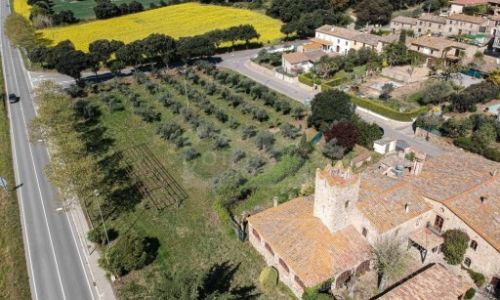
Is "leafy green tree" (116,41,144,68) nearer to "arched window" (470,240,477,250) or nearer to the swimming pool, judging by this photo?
the swimming pool

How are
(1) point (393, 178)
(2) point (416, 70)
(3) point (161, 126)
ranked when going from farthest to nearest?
(2) point (416, 70)
(3) point (161, 126)
(1) point (393, 178)

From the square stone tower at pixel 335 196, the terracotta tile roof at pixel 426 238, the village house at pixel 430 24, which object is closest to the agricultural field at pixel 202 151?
the square stone tower at pixel 335 196

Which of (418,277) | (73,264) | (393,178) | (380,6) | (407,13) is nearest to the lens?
(418,277)

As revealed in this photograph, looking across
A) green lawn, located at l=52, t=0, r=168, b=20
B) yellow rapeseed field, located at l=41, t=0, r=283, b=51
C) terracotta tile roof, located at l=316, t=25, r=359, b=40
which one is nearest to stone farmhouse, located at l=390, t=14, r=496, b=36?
terracotta tile roof, located at l=316, t=25, r=359, b=40

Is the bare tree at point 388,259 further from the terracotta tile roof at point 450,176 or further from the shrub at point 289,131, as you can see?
the shrub at point 289,131

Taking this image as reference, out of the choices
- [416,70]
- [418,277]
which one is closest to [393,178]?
[418,277]

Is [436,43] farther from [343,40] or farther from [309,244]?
[309,244]

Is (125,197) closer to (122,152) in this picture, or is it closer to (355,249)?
(122,152)
